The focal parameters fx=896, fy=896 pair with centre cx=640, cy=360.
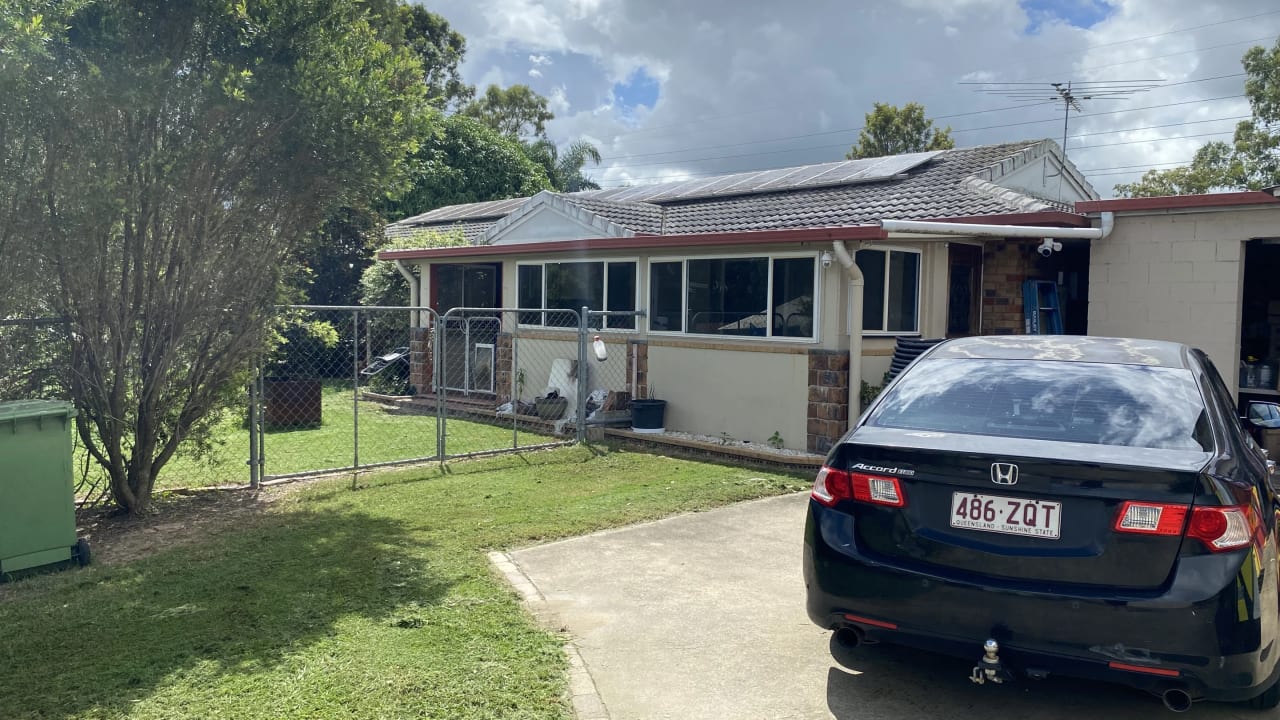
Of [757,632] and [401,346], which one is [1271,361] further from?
[401,346]

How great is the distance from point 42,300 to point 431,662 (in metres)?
4.43

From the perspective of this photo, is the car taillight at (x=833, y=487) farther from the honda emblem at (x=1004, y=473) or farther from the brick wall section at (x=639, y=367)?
the brick wall section at (x=639, y=367)

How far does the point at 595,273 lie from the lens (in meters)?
12.8

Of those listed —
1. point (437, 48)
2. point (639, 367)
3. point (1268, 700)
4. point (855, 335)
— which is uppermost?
Result: point (437, 48)

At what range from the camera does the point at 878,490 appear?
3580 millimetres

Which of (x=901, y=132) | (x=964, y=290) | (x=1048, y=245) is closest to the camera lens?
(x=1048, y=245)

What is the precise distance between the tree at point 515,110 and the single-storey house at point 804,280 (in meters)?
31.8

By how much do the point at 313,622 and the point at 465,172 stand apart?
85.6ft

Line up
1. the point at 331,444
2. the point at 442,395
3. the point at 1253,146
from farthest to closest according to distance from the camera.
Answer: the point at 1253,146 → the point at 331,444 → the point at 442,395

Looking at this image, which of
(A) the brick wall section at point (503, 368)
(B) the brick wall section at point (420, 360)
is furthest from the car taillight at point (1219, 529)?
(B) the brick wall section at point (420, 360)

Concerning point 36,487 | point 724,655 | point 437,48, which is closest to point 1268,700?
point 724,655

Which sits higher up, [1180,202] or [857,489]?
[1180,202]

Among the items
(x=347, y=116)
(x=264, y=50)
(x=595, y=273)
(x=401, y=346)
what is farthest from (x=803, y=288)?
(x=401, y=346)

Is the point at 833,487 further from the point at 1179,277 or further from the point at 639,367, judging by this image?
the point at 639,367
